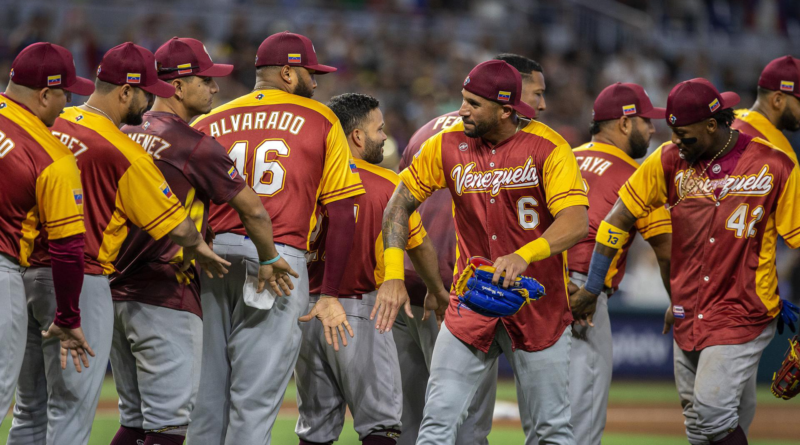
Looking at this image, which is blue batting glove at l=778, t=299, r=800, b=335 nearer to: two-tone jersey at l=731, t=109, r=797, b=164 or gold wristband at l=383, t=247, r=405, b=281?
two-tone jersey at l=731, t=109, r=797, b=164

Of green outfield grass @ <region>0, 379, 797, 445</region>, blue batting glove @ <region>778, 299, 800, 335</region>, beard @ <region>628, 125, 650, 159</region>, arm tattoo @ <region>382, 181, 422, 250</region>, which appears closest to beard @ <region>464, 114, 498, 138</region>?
arm tattoo @ <region>382, 181, 422, 250</region>

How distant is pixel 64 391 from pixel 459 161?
252 cm

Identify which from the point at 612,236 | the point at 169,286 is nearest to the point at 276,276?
the point at 169,286

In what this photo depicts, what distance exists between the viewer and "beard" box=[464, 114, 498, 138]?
5223 mm

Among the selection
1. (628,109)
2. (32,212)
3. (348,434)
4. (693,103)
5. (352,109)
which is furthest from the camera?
(348,434)

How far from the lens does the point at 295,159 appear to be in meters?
5.41

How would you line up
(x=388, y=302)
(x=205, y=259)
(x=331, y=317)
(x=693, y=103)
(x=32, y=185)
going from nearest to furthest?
(x=32, y=185) < (x=205, y=259) < (x=388, y=302) < (x=331, y=317) < (x=693, y=103)

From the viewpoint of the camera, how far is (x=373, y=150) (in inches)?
250

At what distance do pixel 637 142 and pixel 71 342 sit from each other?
4.23m

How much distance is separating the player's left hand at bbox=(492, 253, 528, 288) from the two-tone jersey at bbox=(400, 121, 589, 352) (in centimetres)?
45

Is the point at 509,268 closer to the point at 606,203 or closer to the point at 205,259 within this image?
the point at 205,259

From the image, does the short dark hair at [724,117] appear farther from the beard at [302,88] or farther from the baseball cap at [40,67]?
the baseball cap at [40,67]

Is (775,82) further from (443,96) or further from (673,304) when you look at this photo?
(443,96)

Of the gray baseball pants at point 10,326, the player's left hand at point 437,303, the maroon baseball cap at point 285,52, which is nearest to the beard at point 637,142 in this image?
the player's left hand at point 437,303
